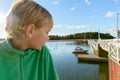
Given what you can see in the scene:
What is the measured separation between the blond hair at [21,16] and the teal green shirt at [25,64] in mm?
54

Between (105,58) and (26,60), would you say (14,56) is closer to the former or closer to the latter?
(26,60)

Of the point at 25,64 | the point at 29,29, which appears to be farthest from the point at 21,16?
the point at 25,64

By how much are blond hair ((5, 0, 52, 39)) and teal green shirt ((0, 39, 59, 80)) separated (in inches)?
2.1

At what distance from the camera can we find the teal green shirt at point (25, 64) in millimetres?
1008

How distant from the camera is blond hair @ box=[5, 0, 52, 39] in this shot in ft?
3.22

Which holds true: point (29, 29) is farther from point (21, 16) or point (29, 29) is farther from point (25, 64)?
point (25, 64)

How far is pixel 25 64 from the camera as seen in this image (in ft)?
3.54

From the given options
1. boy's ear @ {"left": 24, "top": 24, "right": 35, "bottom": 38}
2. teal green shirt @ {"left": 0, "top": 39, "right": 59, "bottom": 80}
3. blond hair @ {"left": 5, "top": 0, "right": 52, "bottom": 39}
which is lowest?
teal green shirt @ {"left": 0, "top": 39, "right": 59, "bottom": 80}

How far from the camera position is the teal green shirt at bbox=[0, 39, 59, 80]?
101cm

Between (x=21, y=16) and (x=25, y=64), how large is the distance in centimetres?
22

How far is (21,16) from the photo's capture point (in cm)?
99

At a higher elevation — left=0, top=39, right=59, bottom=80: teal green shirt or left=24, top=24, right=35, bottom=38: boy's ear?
left=24, top=24, right=35, bottom=38: boy's ear

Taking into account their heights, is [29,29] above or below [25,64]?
above

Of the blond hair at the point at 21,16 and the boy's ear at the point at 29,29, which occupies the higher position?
the blond hair at the point at 21,16
